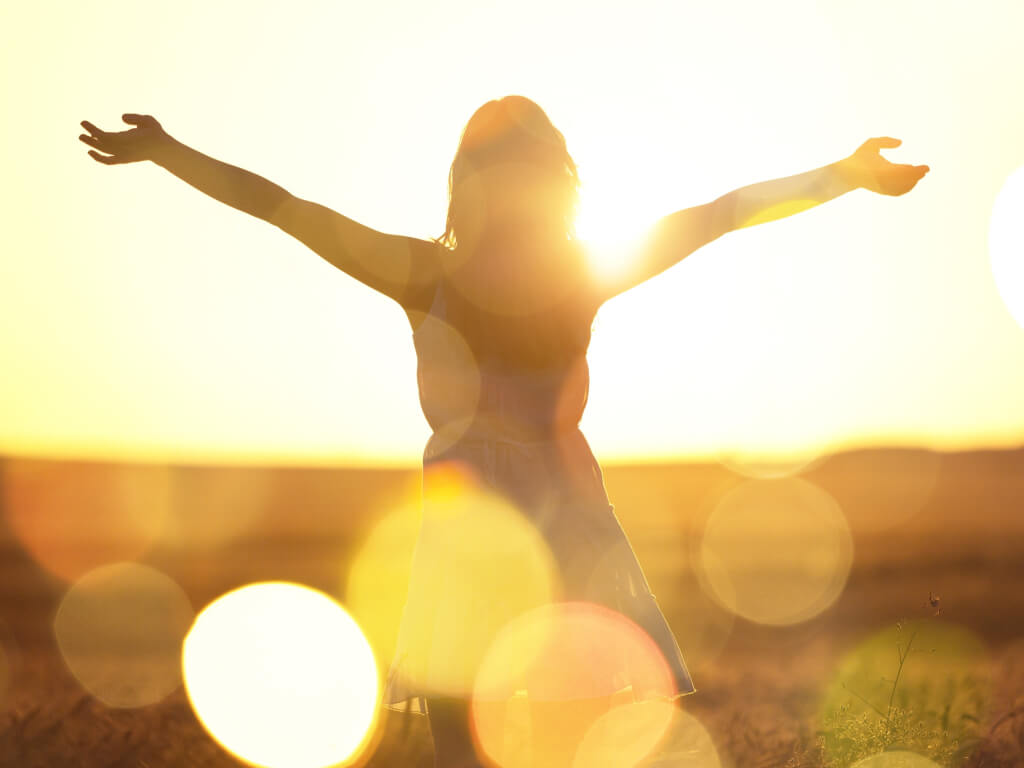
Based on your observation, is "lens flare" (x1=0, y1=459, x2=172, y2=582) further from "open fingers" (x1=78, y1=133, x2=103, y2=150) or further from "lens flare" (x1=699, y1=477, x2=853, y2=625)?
"open fingers" (x1=78, y1=133, x2=103, y2=150)

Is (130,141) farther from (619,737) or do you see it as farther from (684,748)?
(684,748)

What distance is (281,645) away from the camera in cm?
762

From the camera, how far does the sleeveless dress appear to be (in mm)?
3582

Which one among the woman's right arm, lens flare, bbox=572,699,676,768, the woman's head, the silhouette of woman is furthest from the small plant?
the woman's right arm

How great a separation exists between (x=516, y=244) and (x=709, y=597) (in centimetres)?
2245

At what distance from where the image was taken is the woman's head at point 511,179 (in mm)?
3639

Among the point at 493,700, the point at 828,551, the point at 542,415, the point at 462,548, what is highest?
the point at 542,415

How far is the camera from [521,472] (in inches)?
141

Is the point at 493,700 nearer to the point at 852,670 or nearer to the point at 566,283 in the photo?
the point at 566,283

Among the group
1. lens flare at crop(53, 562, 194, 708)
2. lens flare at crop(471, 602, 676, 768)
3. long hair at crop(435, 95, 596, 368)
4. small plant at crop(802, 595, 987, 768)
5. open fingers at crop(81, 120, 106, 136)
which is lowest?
lens flare at crop(53, 562, 194, 708)

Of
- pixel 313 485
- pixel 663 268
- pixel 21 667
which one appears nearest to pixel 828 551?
pixel 21 667

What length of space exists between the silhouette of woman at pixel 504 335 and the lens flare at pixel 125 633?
4.03 meters

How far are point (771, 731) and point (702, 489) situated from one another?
68093mm

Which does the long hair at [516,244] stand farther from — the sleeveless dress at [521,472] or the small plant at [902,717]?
the small plant at [902,717]
